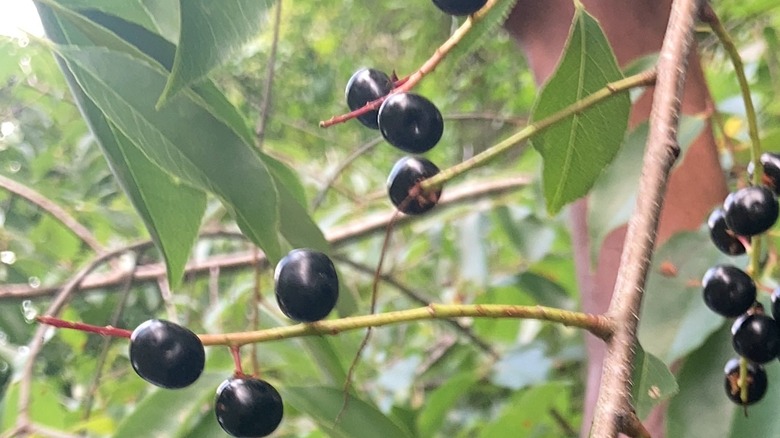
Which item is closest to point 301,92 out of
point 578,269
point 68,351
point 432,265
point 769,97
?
point 432,265

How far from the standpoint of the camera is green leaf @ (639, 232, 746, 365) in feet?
1.54

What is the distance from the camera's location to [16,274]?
96 cm

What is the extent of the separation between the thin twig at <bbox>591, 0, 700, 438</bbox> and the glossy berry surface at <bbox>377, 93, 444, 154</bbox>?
0.12 m

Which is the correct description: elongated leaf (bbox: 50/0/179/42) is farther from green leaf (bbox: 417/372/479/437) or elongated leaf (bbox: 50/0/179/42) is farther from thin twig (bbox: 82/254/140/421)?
green leaf (bbox: 417/372/479/437)

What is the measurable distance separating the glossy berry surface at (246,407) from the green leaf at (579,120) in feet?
0.70

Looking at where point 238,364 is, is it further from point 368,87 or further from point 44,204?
point 44,204

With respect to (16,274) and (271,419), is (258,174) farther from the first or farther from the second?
(16,274)

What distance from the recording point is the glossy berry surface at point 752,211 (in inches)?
14.7

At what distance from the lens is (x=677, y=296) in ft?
1.65

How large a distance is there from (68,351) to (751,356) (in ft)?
3.57

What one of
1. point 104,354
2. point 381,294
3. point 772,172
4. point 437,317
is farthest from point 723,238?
point 381,294

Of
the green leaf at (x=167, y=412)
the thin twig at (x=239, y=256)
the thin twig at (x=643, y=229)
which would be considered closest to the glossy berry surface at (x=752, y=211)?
the thin twig at (x=643, y=229)

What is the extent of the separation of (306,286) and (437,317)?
72mm

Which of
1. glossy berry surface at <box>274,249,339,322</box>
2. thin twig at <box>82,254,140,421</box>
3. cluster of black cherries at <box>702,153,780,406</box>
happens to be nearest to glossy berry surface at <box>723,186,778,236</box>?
cluster of black cherries at <box>702,153,780,406</box>
